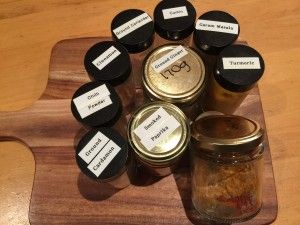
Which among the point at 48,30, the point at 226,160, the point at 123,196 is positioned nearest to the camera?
the point at 226,160

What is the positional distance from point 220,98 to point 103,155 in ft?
0.66

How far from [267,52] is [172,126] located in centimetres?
34

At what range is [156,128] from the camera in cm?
47

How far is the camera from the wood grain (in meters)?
0.60

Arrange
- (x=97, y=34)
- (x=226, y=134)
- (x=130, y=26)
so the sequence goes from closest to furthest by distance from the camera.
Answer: (x=226, y=134) < (x=130, y=26) < (x=97, y=34)

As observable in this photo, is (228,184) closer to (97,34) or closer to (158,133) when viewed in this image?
(158,133)

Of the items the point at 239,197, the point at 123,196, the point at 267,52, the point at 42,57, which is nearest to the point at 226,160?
the point at 239,197

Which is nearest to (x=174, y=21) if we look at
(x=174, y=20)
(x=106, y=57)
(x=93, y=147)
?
(x=174, y=20)

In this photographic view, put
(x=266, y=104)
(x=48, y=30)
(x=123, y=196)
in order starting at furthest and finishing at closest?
(x=48, y=30) < (x=266, y=104) < (x=123, y=196)

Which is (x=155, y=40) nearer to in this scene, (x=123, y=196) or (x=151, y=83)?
(x=151, y=83)

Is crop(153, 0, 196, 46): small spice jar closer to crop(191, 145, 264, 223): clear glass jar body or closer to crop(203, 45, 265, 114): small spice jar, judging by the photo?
crop(203, 45, 265, 114): small spice jar

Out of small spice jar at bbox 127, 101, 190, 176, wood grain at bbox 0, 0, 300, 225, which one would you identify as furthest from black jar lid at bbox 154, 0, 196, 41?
wood grain at bbox 0, 0, 300, 225

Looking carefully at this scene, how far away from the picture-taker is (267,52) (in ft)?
2.32

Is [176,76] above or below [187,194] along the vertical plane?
above
